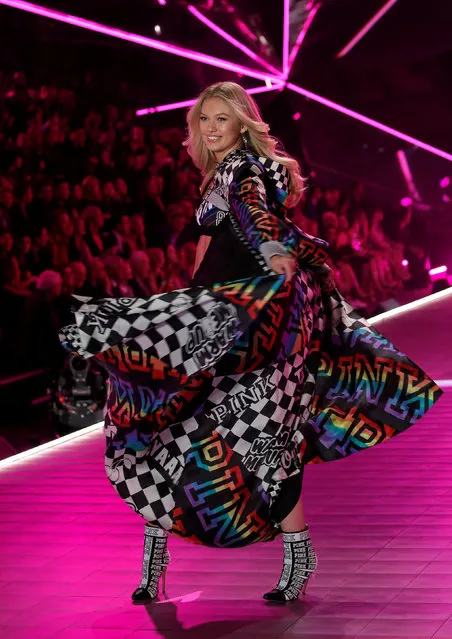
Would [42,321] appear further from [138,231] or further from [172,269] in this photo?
[172,269]

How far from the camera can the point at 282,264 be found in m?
2.40

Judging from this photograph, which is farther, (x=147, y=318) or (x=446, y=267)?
(x=446, y=267)

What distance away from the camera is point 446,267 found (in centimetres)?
1116

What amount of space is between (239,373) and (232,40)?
589 centimetres

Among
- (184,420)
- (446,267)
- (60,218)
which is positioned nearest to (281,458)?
(184,420)

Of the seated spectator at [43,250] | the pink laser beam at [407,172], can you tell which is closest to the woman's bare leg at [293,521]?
the seated spectator at [43,250]

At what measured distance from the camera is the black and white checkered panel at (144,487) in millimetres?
2506

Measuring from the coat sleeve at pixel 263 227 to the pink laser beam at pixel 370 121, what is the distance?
21.4ft

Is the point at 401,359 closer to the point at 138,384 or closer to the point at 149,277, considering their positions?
the point at 138,384

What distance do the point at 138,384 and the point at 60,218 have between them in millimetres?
3327

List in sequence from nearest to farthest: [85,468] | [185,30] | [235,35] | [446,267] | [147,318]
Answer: [147,318], [85,468], [185,30], [235,35], [446,267]

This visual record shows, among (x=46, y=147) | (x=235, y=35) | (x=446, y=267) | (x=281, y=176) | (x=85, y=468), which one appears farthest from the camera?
(x=446, y=267)

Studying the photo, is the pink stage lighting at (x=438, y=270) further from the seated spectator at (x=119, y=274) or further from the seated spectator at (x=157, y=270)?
the seated spectator at (x=119, y=274)

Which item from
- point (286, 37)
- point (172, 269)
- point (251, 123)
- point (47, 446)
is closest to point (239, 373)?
point (251, 123)
